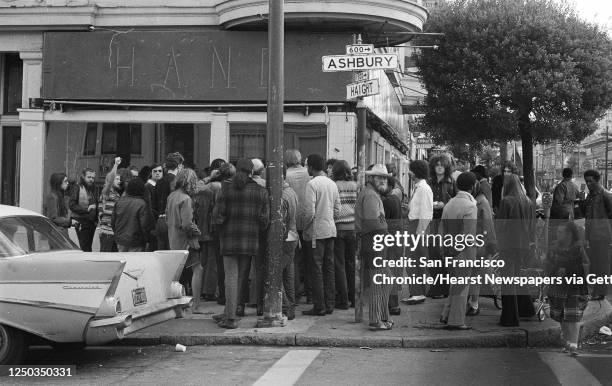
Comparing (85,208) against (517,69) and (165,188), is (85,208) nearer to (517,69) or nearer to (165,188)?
(165,188)

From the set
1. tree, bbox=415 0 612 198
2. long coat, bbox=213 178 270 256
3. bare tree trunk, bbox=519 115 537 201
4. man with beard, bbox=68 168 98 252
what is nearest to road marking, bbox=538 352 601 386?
long coat, bbox=213 178 270 256

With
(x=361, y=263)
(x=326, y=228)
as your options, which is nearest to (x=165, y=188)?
(x=326, y=228)

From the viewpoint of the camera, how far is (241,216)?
846 centimetres

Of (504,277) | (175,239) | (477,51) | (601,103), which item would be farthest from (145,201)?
(601,103)

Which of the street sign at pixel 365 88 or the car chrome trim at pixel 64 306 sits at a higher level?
the street sign at pixel 365 88

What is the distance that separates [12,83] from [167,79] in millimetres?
3892

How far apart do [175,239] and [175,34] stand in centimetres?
616

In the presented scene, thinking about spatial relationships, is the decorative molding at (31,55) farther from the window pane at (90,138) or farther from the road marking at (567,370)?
the road marking at (567,370)

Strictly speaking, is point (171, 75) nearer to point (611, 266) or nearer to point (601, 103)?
point (611, 266)

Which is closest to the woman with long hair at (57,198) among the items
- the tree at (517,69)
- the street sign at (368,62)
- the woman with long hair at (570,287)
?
the street sign at (368,62)

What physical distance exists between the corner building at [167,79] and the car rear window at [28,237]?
6.18m

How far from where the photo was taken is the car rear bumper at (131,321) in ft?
21.4

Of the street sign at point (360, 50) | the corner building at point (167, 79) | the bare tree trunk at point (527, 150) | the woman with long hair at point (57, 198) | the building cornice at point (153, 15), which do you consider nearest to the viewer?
the street sign at point (360, 50)

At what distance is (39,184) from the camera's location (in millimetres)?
14656
